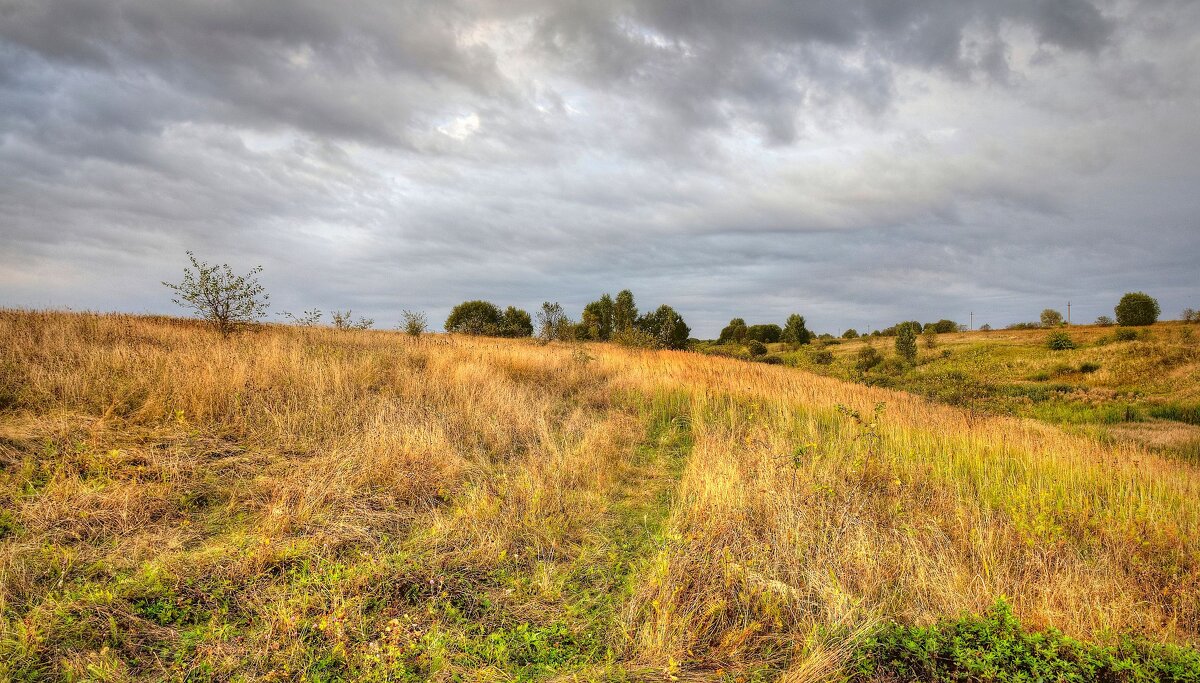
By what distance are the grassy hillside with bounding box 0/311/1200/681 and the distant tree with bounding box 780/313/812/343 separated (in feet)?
191

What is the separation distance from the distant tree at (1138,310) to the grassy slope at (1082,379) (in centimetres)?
226

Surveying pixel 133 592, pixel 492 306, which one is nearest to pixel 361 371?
pixel 133 592

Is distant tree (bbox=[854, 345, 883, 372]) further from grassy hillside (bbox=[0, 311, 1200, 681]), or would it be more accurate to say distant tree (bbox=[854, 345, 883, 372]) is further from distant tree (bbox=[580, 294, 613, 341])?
grassy hillside (bbox=[0, 311, 1200, 681])

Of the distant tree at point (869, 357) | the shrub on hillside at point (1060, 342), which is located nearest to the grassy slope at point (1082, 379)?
the shrub on hillside at point (1060, 342)

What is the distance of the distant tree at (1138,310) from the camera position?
4331cm

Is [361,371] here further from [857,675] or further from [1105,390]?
[1105,390]

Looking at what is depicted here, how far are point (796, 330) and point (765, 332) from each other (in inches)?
589

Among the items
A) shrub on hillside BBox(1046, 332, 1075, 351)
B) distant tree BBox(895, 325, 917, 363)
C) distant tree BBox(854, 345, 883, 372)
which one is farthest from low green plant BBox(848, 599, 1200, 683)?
shrub on hillside BBox(1046, 332, 1075, 351)

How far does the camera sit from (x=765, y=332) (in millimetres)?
80000

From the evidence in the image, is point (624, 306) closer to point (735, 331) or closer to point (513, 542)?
point (735, 331)

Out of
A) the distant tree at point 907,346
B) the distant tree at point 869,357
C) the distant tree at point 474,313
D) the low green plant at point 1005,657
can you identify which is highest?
the distant tree at point 474,313

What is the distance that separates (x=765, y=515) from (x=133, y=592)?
5.34 meters

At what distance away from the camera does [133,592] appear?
355 cm

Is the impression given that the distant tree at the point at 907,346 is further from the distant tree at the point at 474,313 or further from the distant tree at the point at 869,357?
the distant tree at the point at 474,313
